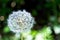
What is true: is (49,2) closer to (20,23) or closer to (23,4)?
(23,4)

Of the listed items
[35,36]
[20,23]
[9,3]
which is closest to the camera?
[20,23]

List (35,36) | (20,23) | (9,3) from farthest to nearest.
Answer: (9,3) < (35,36) < (20,23)

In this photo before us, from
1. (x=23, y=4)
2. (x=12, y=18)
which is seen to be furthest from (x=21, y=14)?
(x=23, y=4)

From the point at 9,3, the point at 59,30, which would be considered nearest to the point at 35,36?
the point at 59,30

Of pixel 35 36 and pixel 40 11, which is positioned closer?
pixel 35 36

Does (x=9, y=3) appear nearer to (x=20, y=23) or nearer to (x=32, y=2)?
(x=32, y=2)

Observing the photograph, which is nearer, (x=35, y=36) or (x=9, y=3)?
(x=35, y=36)

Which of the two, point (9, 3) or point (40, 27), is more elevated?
point (9, 3)

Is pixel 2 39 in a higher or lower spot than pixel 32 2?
lower

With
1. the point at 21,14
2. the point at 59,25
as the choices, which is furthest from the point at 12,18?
the point at 59,25
